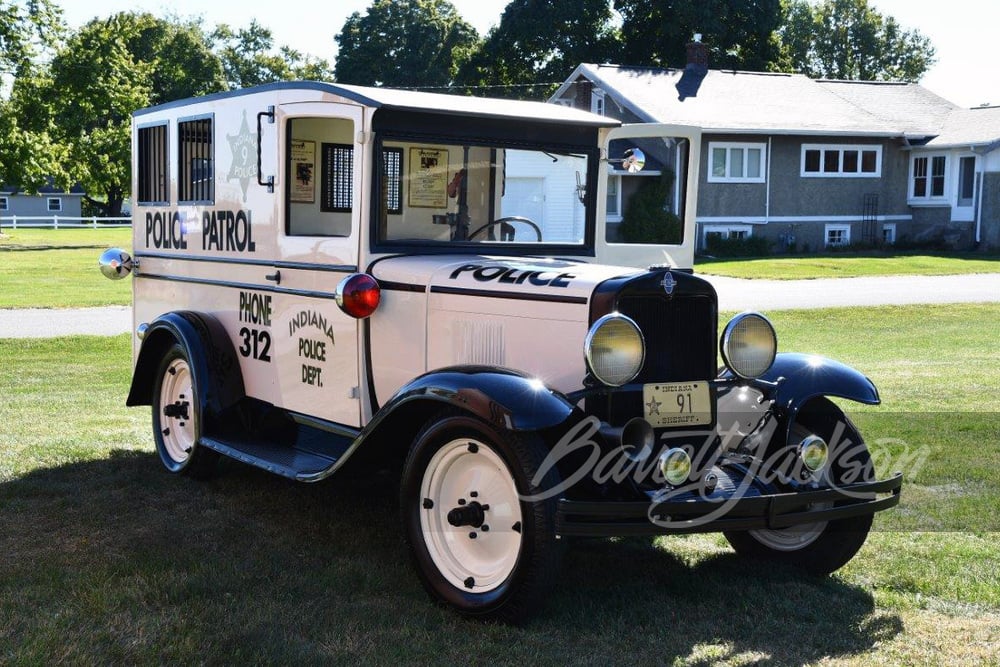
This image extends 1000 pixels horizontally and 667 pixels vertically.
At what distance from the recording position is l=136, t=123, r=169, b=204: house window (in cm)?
705

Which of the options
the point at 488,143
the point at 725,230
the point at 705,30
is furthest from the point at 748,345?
the point at 705,30

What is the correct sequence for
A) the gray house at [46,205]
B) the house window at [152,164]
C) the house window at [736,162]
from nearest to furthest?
1. the house window at [152,164]
2. the house window at [736,162]
3. the gray house at [46,205]

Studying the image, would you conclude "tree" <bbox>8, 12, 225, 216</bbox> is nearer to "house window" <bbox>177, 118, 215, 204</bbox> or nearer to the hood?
"house window" <bbox>177, 118, 215, 204</bbox>

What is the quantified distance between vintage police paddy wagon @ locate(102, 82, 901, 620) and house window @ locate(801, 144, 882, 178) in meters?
28.7

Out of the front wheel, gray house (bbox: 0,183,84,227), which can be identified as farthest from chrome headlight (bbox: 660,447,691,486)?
gray house (bbox: 0,183,84,227)

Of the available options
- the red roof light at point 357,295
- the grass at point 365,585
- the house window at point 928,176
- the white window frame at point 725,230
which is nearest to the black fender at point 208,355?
the grass at point 365,585

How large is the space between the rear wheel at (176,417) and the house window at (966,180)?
3204 cm

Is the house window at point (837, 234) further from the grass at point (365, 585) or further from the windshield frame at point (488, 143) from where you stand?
the windshield frame at point (488, 143)

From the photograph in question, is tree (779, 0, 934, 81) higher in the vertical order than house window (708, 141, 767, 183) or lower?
higher

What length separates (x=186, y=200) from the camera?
269 inches

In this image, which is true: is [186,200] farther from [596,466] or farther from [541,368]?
[596,466]

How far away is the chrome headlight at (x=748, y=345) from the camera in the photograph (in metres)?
4.90

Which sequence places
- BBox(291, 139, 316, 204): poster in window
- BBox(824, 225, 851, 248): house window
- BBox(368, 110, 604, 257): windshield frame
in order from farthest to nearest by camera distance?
BBox(824, 225, 851, 248): house window < BBox(291, 139, 316, 204): poster in window < BBox(368, 110, 604, 257): windshield frame

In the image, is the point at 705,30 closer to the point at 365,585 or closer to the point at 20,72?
the point at 20,72
